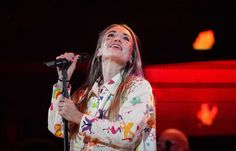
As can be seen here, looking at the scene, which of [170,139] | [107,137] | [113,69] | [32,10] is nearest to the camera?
[107,137]

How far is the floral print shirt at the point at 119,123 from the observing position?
6.86 feet

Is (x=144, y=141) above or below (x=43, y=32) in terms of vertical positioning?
below

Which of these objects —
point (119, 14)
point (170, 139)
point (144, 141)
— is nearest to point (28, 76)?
point (119, 14)

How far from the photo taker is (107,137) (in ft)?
6.88

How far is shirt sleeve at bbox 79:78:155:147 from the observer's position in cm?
208

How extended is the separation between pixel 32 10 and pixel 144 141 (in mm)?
2389

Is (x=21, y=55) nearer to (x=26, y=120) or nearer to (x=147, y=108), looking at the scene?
(x=26, y=120)

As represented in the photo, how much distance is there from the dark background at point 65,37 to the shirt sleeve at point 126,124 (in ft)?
7.08

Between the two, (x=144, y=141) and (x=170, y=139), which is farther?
(x=170, y=139)

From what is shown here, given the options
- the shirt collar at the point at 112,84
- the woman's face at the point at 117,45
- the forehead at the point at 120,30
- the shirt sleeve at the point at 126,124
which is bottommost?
the shirt sleeve at the point at 126,124

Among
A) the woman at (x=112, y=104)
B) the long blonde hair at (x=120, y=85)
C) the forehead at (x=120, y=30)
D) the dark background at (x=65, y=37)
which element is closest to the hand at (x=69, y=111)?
the woman at (x=112, y=104)

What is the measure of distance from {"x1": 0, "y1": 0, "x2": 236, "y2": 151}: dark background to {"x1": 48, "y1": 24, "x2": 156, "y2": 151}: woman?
182 centimetres

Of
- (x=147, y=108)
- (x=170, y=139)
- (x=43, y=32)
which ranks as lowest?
(x=170, y=139)

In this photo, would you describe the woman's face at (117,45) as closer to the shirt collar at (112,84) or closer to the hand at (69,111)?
the shirt collar at (112,84)
